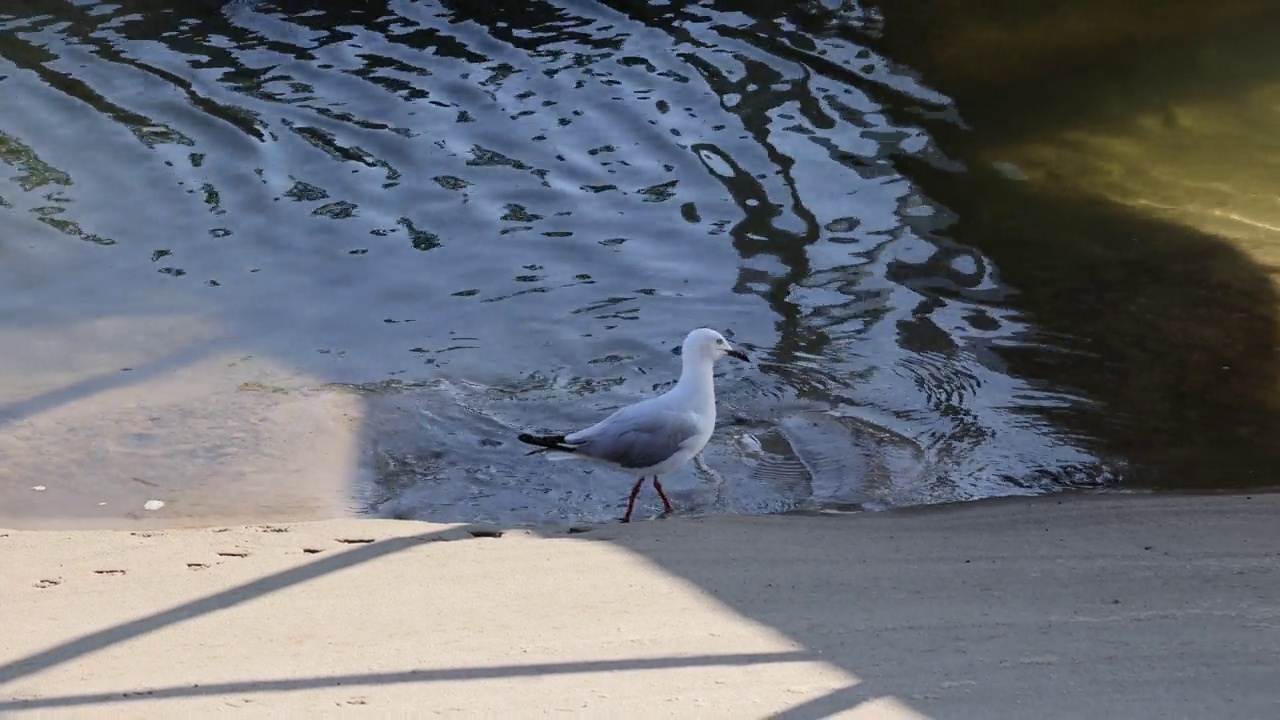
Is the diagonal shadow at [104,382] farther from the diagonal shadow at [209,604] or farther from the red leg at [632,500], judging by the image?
the red leg at [632,500]

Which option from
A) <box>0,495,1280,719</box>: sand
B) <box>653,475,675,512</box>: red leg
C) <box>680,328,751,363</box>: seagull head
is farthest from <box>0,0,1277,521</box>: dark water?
<box>0,495,1280,719</box>: sand

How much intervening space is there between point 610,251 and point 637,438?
3423mm

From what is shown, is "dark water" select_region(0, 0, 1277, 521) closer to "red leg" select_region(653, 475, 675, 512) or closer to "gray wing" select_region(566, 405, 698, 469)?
"red leg" select_region(653, 475, 675, 512)

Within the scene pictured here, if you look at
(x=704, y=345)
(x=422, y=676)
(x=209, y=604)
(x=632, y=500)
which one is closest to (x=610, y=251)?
(x=704, y=345)

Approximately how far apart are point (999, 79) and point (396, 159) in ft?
17.3

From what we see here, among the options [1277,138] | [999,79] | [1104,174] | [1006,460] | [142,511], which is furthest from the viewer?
[999,79]

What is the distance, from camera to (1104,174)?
36.2 feet

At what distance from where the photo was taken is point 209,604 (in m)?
5.14

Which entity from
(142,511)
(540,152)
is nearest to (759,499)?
(142,511)

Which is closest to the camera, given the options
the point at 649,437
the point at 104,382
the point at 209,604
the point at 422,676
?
the point at 422,676

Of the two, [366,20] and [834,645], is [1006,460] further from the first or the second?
[366,20]

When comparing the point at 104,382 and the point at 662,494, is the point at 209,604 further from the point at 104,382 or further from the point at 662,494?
the point at 104,382

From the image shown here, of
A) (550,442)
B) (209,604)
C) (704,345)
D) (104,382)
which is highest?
(704,345)

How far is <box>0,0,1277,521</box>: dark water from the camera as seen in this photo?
7.25 meters
